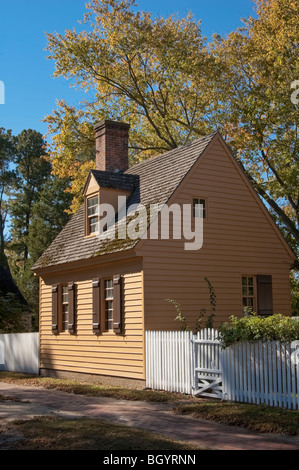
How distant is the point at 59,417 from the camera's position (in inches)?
455

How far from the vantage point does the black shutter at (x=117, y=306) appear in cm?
1720

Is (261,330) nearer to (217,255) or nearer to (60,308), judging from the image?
(217,255)

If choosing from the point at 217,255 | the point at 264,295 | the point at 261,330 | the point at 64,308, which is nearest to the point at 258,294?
the point at 264,295

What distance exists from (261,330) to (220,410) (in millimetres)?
2012

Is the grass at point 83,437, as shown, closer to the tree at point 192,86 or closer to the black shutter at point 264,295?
the black shutter at point 264,295

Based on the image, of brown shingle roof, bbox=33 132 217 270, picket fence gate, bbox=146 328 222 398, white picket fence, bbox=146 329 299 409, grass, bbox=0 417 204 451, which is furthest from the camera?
brown shingle roof, bbox=33 132 217 270

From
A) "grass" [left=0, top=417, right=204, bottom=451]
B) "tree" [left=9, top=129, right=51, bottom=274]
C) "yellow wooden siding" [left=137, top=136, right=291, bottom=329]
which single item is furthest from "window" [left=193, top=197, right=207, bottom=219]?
"tree" [left=9, top=129, right=51, bottom=274]

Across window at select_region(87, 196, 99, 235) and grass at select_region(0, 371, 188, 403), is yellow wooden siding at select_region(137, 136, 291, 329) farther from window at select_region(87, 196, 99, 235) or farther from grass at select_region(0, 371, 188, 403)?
window at select_region(87, 196, 99, 235)

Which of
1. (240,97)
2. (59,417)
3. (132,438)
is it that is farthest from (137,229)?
(240,97)

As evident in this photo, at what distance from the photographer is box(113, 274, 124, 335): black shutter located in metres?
17.2

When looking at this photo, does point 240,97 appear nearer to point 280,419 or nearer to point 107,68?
point 107,68

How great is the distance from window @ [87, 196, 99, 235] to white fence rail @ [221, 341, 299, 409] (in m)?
7.88

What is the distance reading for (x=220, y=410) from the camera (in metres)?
11.9

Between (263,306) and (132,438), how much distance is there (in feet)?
35.4
